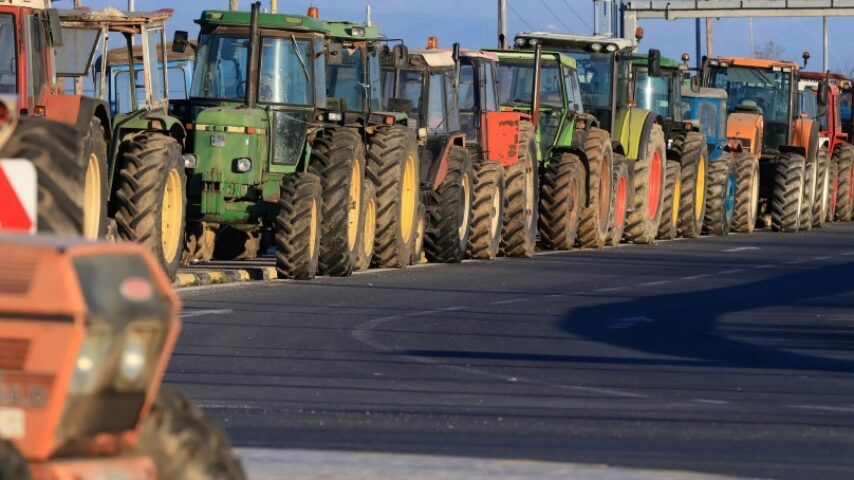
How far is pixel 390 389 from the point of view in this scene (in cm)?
1291

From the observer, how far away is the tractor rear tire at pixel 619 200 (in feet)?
110

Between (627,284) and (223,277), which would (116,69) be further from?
(627,284)

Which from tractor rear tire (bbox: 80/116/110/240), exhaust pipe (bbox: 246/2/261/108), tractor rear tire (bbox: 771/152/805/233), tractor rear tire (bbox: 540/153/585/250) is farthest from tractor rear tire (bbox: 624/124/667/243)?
tractor rear tire (bbox: 80/116/110/240)

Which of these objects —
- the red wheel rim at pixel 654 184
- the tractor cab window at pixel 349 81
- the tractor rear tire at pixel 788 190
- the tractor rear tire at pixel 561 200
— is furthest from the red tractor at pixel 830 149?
the tractor cab window at pixel 349 81

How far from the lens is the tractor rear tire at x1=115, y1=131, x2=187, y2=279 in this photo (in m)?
19.8

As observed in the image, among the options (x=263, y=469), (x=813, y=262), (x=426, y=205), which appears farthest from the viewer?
(x=813, y=262)

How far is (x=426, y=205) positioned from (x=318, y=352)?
1212cm

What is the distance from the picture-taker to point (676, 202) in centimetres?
3728

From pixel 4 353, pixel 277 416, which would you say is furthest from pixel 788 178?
pixel 4 353

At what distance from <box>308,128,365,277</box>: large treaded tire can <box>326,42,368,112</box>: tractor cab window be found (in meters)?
1.34

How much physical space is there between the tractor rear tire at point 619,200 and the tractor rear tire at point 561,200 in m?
2.07

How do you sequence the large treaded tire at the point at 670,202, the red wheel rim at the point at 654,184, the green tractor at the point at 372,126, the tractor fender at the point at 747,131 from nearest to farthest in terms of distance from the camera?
the green tractor at the point at 372,126
the red wheel rim at the point at 654,184
the large treaded tire at the point at 670,202
the tractor fender at the point at 747,131

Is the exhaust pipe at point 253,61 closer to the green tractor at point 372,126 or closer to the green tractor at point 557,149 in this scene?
the green tractor at point 372,126

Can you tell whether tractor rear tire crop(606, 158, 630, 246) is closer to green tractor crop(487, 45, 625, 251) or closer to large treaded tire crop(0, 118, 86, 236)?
green tractor crop(487, 45, 625, 251)
